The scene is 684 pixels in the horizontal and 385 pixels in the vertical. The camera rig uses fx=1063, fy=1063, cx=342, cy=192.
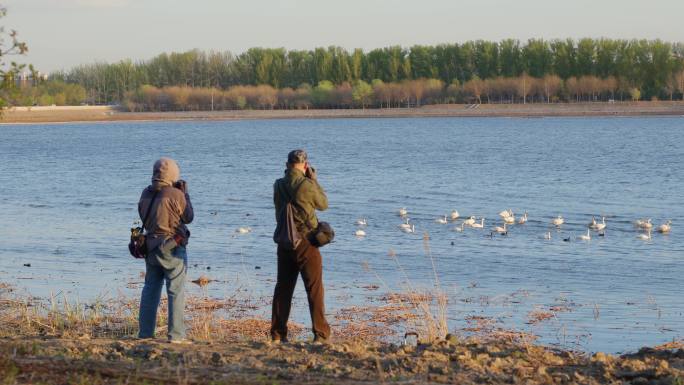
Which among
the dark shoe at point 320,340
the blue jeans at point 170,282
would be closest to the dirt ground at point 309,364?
the dark shoe at point 320,340

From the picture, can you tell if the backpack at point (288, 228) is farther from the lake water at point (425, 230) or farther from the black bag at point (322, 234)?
the lake water at point (425, 230)

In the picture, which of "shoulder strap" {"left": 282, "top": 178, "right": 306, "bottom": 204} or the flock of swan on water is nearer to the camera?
"shoulder strap" {"left": 282, "top": 178, "right": 306, "bottom": 204}

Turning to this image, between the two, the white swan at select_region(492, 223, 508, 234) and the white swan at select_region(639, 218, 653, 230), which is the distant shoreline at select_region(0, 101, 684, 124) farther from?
the white swan at select_region(492, 223, 508, 234)

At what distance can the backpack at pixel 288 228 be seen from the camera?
938 cm

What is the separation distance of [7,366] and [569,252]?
15322mm

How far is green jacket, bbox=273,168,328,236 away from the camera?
30.9 feet

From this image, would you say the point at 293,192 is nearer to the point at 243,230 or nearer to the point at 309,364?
the point at 309,364

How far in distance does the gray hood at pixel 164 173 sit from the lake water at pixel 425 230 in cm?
414

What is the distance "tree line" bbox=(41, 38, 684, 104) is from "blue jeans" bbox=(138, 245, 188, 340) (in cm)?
13397

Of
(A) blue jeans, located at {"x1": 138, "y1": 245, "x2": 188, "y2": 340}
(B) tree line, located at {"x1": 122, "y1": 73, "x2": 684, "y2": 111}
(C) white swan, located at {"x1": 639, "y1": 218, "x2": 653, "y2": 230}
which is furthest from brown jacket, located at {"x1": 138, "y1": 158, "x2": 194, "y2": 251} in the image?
(B) tree line, located at {"x1": 122, "y1": 73, "x2": 684, "y2": 111}

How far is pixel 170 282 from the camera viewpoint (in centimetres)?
→ 945

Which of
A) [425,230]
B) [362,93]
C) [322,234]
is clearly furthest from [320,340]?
[362,93]

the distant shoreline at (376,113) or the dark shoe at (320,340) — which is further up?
the dark shoe at (320,340)

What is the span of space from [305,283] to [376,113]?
144 meters
